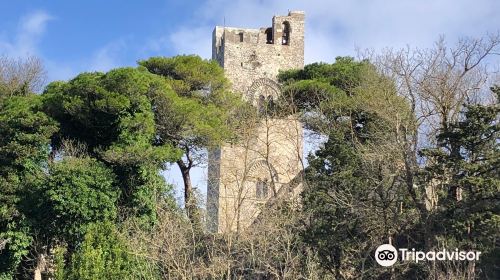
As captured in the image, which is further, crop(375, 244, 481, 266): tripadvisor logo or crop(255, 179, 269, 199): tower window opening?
crop(255, 179, 269, 199): tower window opening

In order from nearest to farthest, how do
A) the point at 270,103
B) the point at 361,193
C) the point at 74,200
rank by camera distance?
the point at 361,193 → the point at 74,200 → the point at 270,103

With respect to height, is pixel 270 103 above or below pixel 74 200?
above

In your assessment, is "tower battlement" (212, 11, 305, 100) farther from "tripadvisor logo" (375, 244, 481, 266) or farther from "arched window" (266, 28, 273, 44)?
"tripadvisor logo" (375, 244, 481, 266)

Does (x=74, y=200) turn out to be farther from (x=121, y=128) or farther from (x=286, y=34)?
(x=286, y=34)

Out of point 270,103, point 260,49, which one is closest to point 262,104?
point 270,103

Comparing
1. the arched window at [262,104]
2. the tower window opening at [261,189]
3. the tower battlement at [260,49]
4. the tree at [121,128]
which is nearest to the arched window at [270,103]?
the arched window at [262,104]

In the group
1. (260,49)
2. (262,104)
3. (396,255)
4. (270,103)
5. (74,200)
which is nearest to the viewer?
(396,255)

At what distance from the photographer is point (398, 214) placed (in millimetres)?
15938

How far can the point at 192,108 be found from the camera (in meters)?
21.0

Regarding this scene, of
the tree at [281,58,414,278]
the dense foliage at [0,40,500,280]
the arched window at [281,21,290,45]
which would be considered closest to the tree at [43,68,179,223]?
the dense foliage at [0,40,500,280]

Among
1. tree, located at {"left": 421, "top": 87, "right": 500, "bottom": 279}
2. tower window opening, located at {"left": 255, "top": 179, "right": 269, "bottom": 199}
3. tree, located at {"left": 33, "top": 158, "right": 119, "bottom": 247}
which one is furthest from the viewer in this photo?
tower window opening, located at {"left": 255, "top": 179, "right": 269, "bottom": 199}

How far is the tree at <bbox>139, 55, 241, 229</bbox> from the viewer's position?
20.6 meters

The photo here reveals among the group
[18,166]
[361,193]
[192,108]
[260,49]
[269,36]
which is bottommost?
[361,193]

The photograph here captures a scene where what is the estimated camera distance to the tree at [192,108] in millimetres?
20562
